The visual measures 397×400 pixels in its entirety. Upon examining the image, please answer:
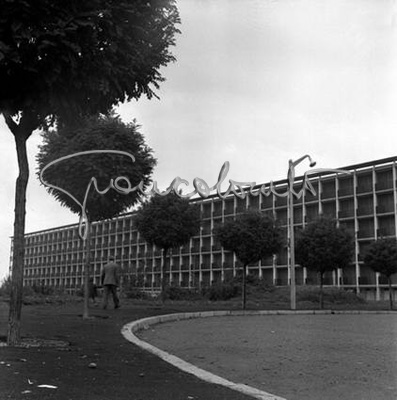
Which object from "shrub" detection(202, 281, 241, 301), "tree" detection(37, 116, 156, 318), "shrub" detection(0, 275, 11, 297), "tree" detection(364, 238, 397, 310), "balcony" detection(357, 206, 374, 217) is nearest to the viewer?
"tree" detection(37, 116, 156, 318)

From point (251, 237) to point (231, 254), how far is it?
36.3m

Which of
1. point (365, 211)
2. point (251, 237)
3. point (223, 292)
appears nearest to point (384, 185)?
point (365, 211)

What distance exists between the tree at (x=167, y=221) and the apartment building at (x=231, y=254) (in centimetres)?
1922

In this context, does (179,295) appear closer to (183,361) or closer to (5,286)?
(5,286)

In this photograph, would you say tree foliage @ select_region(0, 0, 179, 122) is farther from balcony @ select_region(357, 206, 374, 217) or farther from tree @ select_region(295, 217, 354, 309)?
balcony @ select_region(357, 206, 374, 217)

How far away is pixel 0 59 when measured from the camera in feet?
21.3

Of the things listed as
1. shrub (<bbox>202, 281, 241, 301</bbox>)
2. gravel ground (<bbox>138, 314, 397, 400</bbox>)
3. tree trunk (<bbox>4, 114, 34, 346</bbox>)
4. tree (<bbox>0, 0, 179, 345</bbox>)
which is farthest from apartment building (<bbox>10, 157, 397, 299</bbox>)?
tree (<bbox>0, 0, 179, 345</bbox>)

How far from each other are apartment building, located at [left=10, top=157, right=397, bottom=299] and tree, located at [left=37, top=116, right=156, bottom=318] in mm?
30263

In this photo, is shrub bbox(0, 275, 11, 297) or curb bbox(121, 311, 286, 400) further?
shrub bbox(0, 275, 11, 297)

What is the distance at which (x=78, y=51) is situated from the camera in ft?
22.9

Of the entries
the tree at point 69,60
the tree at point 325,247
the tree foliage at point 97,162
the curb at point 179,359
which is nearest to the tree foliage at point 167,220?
the tree at point 325,247

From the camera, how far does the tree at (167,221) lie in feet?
84.2

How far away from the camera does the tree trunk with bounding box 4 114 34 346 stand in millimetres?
7852

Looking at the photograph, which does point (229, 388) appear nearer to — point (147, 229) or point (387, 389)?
point (387, 389)
